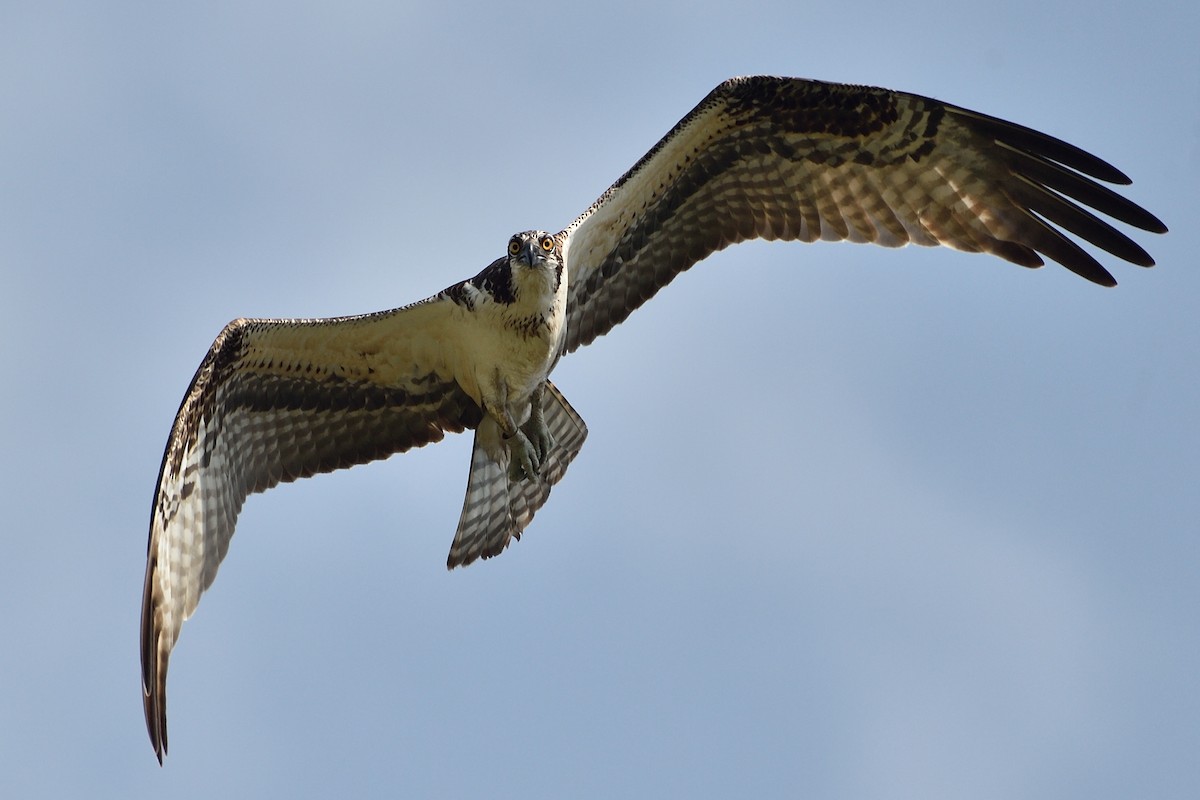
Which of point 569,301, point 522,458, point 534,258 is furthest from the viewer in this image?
point 569,301

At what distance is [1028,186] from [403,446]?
462 cm

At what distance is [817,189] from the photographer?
10.9 m

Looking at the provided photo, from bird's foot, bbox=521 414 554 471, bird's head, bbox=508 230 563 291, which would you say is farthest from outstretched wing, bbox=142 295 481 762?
bird's head, bbox=508 230 563 291

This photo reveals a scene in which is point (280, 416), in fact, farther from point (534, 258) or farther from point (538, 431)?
point (534, 258)

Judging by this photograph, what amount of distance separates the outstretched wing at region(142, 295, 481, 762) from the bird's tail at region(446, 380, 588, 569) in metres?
0.32

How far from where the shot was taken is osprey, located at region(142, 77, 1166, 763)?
1013 cm

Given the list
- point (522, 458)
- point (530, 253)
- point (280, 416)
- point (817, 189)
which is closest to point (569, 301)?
point (522, 458)

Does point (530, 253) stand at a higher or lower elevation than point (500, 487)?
higher

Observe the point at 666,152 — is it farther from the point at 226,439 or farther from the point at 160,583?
the point at 160,583

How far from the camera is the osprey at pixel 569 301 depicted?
33.2 feet

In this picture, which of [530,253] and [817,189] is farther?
[817,189]

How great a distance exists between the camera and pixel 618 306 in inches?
434

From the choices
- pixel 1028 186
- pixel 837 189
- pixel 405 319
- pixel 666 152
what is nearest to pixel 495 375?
pixel 405 319

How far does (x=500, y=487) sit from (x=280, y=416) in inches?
63.1
